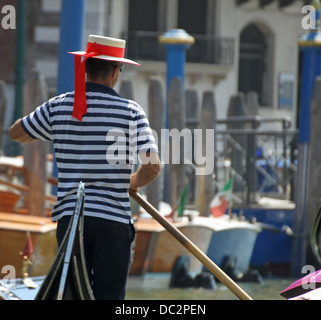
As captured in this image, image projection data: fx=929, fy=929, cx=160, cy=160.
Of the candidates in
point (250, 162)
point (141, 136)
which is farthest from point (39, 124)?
point (250, 162)

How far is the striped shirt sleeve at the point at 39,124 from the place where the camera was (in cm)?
342

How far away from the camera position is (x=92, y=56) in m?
3.37

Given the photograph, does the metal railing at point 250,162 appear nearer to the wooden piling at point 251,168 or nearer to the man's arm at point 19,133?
the wooden piling at point 251,168

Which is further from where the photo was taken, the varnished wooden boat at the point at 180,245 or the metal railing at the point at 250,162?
the metal railing at the point at 250,162

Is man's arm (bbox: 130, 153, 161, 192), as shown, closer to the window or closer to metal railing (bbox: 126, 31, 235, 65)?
metal railing (bbox: 126, 31, 235, 65)

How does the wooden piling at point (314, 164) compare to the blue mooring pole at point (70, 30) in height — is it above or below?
below

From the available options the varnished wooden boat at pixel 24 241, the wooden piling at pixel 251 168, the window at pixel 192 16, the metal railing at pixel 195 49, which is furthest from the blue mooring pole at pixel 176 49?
the window at pixel 192 16

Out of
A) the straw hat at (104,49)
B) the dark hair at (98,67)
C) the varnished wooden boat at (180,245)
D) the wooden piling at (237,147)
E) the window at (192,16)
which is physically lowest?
the varnished wooden boat at (180,245)

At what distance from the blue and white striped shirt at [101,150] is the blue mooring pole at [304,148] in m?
4.67

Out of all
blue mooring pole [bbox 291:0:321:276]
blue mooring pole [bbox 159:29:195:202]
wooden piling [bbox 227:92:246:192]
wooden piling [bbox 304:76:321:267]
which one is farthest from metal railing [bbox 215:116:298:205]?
wooden piling [bbox 304:76:321:267]

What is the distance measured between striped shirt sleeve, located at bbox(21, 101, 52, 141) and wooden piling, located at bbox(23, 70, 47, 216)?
3.16m

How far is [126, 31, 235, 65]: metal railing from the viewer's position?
15969mm

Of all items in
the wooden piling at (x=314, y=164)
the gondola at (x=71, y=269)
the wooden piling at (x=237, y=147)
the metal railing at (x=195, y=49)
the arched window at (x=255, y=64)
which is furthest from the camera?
the arched window at (x=255, y=64)

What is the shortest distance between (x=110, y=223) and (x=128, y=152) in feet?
0.88
